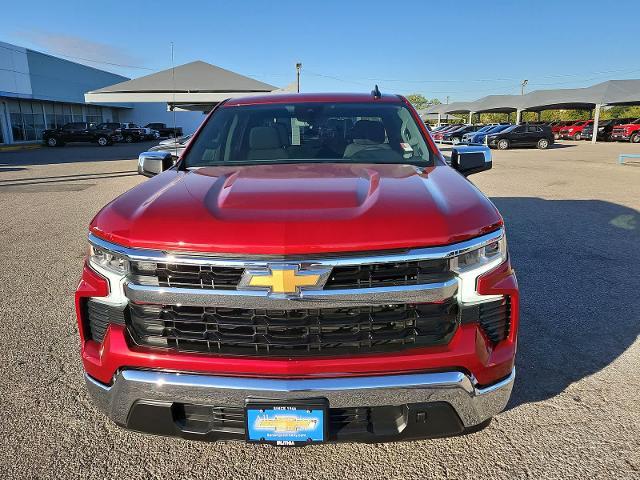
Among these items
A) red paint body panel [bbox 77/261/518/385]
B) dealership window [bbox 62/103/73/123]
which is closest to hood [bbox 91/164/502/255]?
red paint body panel [bbox 77/261/518/385]

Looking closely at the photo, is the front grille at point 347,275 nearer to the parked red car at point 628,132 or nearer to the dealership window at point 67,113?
the parked red car at point 628,132

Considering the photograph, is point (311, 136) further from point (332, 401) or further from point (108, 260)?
point (332, 401)

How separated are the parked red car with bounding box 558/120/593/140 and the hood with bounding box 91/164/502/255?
43967mm

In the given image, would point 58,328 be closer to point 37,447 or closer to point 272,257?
point 37,447

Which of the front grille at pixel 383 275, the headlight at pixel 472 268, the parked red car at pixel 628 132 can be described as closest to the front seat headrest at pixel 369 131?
the headlight at pixel 472 268

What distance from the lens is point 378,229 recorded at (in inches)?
70.2

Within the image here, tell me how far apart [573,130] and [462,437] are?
1752 inches

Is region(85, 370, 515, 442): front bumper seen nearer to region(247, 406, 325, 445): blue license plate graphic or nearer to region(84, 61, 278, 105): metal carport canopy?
region(247, 406, 325, 445): blue license plate graphic

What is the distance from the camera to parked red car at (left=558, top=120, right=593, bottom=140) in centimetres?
3994

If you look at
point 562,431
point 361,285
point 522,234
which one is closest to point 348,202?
point 361,285

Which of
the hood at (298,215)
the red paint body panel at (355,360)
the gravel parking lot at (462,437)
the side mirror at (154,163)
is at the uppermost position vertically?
the side mirror at (154,163)

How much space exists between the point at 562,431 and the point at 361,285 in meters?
1.54

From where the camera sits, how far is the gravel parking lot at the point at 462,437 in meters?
2.26

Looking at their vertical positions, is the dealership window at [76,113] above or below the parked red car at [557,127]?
above
